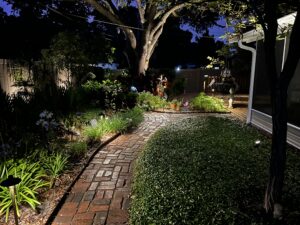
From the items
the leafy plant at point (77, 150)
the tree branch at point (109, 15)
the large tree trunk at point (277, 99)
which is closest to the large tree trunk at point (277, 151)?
the large tree trunk at point (277, 99)

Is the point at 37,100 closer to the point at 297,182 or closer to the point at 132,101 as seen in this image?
the point at 132,101

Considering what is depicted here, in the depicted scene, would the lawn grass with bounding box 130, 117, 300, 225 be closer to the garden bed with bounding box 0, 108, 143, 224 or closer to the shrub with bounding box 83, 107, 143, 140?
the garden bed with bounding box 0, 108, 143, 224

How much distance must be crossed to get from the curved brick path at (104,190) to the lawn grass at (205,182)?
0.21m

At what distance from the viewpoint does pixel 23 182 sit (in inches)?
129

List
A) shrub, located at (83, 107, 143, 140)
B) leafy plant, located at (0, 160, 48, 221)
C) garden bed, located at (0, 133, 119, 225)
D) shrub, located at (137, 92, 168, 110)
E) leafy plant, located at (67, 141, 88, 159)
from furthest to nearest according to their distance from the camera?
shrub, located at (137, 92, 168, 110), shrub, located at (83, 107, 143, 140), leafy plant, located at (67, 141, 88, 159), leafy plant, located at (0, 160, 48, 221), garden bed, located at (0, 133, 119, 225)

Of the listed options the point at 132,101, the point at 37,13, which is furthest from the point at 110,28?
the point at 132,101

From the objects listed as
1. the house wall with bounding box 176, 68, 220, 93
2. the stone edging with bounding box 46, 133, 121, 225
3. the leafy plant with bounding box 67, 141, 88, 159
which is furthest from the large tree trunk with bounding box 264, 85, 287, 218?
the house wall with bounding box 176, 68, 220, 93

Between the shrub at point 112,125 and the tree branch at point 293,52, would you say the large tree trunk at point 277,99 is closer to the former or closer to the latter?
the tree branch at point 293,52

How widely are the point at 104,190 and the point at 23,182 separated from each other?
1.03 m

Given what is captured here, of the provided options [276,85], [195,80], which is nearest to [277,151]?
[276,85]

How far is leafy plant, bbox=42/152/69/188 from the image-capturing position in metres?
3.71

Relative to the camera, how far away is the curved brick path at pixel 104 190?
119 inches

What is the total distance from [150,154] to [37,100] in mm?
3167

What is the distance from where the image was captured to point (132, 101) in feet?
31.7
